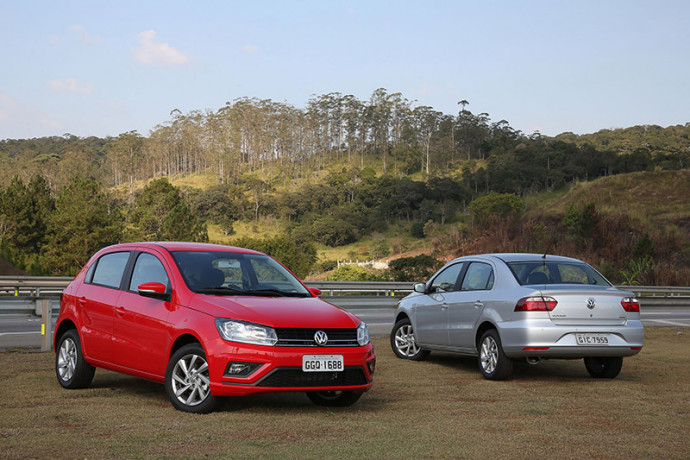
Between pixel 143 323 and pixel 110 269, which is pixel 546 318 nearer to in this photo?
Result: pixel 143 323

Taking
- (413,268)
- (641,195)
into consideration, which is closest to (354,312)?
(413,268)

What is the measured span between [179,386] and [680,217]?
64015 millimetres

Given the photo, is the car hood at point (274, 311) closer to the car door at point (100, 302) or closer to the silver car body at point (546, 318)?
the car door at point (100, 302)

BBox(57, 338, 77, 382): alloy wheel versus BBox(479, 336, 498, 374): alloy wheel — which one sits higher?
BBox(57, 338, 77, 382): alloy wheel

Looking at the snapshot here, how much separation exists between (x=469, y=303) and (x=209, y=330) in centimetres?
459

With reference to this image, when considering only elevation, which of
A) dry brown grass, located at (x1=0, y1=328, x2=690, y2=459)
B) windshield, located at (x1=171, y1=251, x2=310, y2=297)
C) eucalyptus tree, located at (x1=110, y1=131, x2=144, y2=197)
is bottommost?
dry brown grass, located at (x1=0, y1=328, x2=690, y2=459)

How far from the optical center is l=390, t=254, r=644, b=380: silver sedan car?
9.34 metres

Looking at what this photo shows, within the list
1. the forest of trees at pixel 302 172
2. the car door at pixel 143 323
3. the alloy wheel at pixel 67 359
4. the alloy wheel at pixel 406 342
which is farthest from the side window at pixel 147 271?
the forest of trees at pixel 302 172

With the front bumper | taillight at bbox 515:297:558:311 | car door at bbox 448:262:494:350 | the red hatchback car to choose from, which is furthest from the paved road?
taillight at bbox 515:297:558:311

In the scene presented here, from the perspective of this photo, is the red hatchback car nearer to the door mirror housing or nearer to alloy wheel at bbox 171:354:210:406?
alloy wheel at bbox 171:354:210:406

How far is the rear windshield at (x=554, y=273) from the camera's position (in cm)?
989

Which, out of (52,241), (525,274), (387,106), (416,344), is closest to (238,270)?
(525,274)

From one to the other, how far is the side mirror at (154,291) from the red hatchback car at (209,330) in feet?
0.04

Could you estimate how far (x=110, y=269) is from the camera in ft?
27.8
